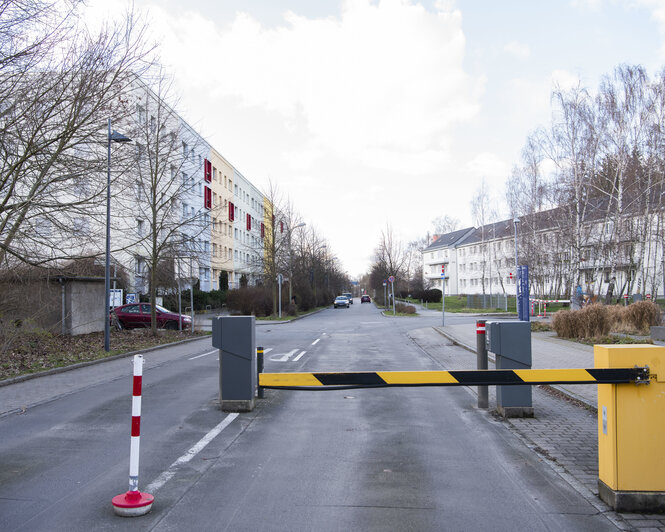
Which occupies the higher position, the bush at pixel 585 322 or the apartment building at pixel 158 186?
the apartment building at pixel 158 186

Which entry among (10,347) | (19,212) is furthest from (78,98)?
(10,347)

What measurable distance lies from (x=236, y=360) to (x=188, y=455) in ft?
6.70

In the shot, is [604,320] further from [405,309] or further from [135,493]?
[405,309]

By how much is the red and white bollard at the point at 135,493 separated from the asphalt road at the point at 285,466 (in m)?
0.07

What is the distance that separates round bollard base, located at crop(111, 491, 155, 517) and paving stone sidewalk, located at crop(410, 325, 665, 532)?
130 inches

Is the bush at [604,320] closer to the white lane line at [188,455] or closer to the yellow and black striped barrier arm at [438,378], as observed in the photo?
the white lane line at [188,455]

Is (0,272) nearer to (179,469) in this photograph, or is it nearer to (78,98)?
(78,98)

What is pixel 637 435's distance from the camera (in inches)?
149

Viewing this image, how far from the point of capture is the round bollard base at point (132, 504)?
383 centimetres

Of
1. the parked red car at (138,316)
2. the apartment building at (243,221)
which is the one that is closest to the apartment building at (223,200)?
the apartment building at (243,221)

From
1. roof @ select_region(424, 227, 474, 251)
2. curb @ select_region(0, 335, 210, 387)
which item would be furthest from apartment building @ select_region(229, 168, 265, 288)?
curb @ select_region(0, 335, 210, 387)

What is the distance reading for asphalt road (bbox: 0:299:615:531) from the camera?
12.4ft

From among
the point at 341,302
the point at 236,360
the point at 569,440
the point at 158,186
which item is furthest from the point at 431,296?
the point at 569,440

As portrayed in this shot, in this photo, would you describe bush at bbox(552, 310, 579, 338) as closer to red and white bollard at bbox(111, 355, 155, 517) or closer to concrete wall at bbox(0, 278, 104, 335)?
red and white bollard at bbox(111, 355, 155, 517)
